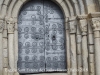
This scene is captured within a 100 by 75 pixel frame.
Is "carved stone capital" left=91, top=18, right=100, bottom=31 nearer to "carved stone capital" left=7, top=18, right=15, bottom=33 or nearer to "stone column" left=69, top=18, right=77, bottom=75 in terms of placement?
"stone column" left=69, top=18, right=77, bottom=75

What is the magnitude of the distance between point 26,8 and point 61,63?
1.87 meters

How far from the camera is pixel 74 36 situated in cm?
569

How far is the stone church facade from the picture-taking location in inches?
208

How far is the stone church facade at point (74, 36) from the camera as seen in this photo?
17.3 feet

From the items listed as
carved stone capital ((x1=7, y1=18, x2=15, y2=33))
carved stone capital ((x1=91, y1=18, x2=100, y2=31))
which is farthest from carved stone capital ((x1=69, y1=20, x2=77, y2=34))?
carved stone capital ((x1=7, y1=18, x2=15, y2=33))

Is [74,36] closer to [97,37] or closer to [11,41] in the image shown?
[97,37]

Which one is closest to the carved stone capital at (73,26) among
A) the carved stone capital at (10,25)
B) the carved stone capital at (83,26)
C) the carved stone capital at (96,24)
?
the carved stone capital at (83,26)

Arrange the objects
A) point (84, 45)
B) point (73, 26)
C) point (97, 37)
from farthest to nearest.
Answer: point (73, 26)
point (84, 45)
point (97, 37)

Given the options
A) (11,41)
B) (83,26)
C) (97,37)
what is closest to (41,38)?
(11,41)

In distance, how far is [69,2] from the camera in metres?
5.80

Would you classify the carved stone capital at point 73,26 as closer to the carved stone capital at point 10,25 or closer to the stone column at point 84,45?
the stone column at point 84,45

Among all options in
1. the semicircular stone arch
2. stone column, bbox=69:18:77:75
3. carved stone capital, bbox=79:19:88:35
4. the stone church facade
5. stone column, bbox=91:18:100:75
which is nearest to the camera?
stone column, bbox=91:18:100:75

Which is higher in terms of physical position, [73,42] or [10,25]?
[10,25]

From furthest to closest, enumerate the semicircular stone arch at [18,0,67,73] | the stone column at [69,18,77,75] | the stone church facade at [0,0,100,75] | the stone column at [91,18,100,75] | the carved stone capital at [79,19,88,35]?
the semicircular stone arch at [18,0,67,73]
the stone column at [69,18,77,75]
the carved stone capital at [79,19,88,35]
the stone church facade at [0,0,100,75]
the stone column at [91,18,100,75]
